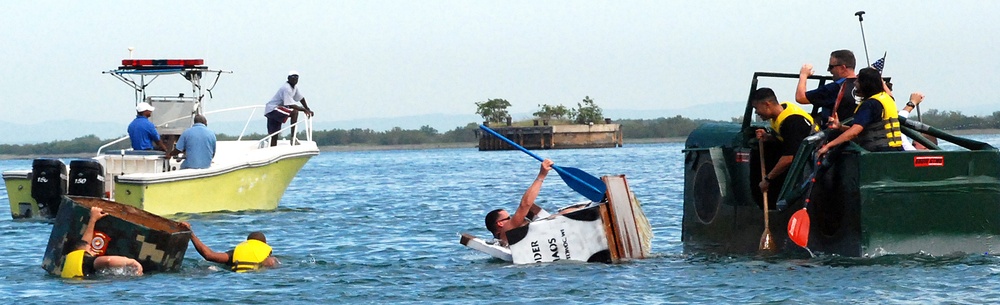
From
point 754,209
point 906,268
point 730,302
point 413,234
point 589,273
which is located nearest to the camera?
point 730,302

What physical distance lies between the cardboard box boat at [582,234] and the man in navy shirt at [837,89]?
1.93 m

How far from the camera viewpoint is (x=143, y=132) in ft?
64.5

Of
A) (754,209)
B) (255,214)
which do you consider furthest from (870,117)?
(255,214)

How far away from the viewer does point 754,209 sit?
42.1 feet

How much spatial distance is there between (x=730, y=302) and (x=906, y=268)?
6.38 ft

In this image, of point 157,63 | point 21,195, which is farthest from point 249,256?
point 157,63

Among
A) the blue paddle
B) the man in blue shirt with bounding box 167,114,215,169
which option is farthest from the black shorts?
the blue paddle

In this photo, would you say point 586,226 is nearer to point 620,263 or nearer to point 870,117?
point 620,263

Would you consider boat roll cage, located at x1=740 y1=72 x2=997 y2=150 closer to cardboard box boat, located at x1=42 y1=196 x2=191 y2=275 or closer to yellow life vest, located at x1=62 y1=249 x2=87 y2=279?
cardboard box boat, located at x1=42 y1=196 x2=191 y2=275

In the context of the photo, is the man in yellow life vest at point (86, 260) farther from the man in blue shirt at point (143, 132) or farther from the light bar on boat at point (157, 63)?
the light bar on boat at point (157, 63)

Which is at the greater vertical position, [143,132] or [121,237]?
[143,132]

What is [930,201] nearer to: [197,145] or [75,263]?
[75,263]

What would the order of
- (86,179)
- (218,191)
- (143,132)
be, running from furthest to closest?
(218,191), (143,132), (86,179)

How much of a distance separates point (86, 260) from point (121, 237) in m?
0.38
